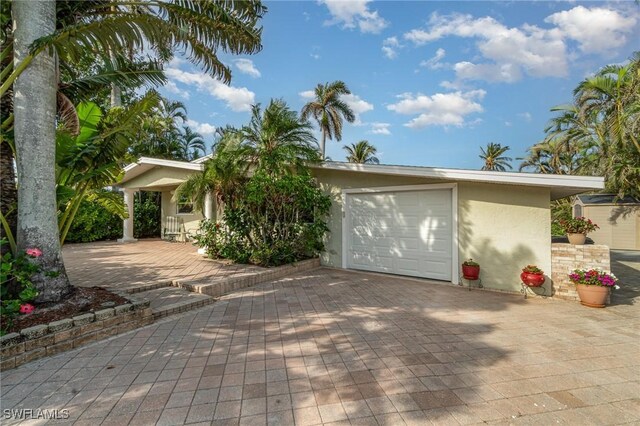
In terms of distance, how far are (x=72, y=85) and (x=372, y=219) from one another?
6960mm

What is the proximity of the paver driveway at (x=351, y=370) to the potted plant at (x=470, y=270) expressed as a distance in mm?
1437

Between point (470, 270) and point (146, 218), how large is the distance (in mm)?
16260

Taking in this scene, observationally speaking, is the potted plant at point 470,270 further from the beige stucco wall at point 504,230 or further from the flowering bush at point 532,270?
the flowering bush at point 532,270

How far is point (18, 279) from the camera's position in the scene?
10.7 feet

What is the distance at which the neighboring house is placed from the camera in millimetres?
17234

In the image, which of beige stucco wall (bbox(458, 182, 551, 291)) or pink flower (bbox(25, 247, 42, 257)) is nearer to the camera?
pink flower (bbox(25, 247, 42, 257))

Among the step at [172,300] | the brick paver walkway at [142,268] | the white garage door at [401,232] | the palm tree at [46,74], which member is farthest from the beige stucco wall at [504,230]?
the palm tree at [46,74]

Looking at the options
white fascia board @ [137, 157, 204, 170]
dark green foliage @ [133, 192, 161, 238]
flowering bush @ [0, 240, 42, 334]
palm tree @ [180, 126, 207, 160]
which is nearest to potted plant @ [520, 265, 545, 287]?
flowering bush @ [0, 240, 42, 334]

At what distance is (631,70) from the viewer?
38.6 ft

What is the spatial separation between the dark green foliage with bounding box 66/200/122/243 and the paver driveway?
12.9m

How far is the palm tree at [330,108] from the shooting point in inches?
858

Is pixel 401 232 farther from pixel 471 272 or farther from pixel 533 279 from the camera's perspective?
pixel 533 279

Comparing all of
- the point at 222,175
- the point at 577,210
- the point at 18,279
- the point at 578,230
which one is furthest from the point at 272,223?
the point at 577,210

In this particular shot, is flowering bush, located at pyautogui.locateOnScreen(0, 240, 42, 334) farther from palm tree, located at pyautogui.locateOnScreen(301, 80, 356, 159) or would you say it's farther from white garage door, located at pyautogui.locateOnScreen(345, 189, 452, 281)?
palm tree, located at pyautogui.locateOnScreen(301, 80, 356, 159)
